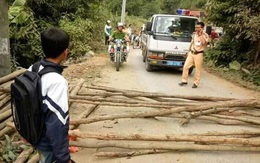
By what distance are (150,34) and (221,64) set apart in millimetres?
4683

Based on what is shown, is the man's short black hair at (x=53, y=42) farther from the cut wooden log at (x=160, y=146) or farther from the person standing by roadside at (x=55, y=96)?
the cut wooden log at (x=160, y=146)

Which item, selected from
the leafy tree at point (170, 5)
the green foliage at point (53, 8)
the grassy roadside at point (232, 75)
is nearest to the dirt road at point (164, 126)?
the grassy roadside at point (232, 75)

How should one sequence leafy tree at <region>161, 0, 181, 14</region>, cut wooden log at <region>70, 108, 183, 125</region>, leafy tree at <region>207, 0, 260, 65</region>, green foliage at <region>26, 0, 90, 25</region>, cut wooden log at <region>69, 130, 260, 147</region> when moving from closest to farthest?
cut wooden log at <region>69, 130, 260, 147</region>, cut wooden log at <region>70, 108, 183, 125</region>, leafy tree at <region>207, 0, 260, 65</region>, green foliage at <region>26, 0, 90, 25</region>, leafy tree at <region>161, 0, 181, 14</region>

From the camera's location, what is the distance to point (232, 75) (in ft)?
39.0

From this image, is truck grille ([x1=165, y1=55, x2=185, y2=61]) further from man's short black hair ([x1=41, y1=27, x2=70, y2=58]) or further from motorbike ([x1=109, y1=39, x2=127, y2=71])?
man's short black hair ([x1=41, y1=27, x2=70, y2=58])

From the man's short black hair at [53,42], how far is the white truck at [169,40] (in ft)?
27.7

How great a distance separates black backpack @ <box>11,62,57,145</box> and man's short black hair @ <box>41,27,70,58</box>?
13 centimetres

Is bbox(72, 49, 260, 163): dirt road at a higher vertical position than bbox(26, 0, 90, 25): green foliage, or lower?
lower

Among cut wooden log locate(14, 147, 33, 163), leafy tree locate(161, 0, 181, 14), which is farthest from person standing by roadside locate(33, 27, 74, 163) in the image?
leafy tree locate(161, 0, 181, 14)

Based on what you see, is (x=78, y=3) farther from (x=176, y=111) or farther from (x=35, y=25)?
(x=176, y=111)

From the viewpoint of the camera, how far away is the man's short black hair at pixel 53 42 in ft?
7.76

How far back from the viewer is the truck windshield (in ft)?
36.4

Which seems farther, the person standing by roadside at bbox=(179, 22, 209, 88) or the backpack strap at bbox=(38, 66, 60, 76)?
the person standing by roadside at bbox=(179, 22, 209, 88)

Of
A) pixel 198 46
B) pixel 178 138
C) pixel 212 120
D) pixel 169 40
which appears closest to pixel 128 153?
pixel 178 138
